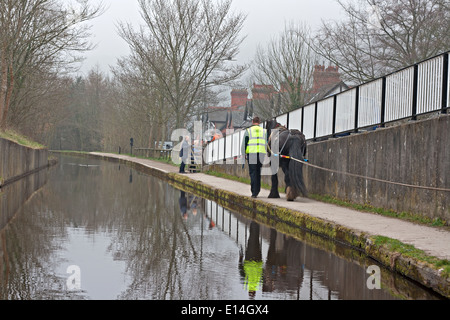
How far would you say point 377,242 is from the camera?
7.35 m

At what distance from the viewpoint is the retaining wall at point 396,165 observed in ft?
30.1

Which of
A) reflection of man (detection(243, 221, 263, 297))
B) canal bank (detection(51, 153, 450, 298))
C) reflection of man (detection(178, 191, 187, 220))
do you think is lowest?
reflection of man (detection(243, 221, 263, 297))

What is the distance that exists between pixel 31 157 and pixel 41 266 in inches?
913

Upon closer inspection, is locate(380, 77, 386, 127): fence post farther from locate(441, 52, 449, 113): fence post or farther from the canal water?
the canal water

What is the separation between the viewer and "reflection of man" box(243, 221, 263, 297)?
5.66 m

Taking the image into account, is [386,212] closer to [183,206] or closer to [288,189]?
[288,189]

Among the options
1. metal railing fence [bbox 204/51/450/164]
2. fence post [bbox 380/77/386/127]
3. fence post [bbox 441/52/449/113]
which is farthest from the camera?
fence post [bbox 380/77/386/127]

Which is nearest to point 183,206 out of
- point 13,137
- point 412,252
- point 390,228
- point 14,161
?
point 390,228

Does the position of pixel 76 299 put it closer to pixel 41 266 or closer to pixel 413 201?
pixel 41 266

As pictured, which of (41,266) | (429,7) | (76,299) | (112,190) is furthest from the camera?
(429,7)

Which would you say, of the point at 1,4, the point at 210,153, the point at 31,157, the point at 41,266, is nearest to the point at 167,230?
the point at 41,266

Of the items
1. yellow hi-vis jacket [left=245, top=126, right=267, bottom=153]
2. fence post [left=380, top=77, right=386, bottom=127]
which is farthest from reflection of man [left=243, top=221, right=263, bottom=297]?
yellow hi-vis jacket [left=245, top=126, right=267, bottom=153]

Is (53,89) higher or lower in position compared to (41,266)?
higher

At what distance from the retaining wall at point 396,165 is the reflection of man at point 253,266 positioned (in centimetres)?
279
